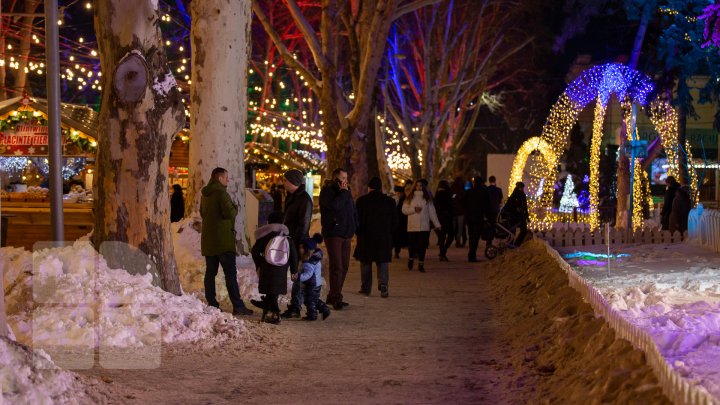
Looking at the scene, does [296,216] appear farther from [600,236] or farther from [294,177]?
[600,236]

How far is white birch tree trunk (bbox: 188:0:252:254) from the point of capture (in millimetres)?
14703

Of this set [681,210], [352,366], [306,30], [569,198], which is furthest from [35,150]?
[569,198]

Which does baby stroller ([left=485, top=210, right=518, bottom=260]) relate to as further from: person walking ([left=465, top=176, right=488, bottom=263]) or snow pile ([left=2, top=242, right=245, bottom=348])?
snow pile ([left=2, top=242, right=245, bottom=348])

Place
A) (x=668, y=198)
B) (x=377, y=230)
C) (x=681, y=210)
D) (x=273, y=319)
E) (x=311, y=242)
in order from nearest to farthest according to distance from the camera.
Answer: (x=273, y=319), (x=311, y=242), (x=377, y=230), (x=681, y=210), (x=668, y=198)

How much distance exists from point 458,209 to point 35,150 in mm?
9914

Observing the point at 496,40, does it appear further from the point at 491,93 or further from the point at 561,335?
the point at 561,335

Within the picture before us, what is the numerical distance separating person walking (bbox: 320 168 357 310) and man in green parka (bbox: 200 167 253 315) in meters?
1.50

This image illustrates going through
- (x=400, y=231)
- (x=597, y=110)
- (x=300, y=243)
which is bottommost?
(x=400, y=231)

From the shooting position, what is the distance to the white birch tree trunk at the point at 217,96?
14703 millimetres

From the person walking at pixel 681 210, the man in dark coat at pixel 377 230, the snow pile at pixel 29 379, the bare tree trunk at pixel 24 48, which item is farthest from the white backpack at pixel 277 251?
the bare tree trunk at pixel 24 48

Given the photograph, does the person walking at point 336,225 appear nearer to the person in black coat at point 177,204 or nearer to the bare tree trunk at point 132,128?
the bare tree trunk at point 132,128

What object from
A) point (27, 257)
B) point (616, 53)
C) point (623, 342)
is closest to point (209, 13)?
point (27, 257)

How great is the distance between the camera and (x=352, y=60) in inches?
961

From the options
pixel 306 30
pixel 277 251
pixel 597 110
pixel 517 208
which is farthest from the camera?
pixel 597 110
